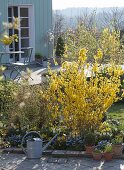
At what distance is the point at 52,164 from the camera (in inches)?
239

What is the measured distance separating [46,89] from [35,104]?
56 centimetres

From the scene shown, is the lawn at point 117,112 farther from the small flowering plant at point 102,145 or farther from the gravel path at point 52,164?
the gravel path at point 52,164

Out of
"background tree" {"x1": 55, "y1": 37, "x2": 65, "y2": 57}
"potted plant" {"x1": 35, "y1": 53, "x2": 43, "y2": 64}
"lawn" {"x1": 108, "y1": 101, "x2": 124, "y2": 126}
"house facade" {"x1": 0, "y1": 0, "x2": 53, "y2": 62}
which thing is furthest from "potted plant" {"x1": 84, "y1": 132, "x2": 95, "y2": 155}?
"background tree" {"x1": 55, "y1": 37, "x2": 65, "y2": 57}

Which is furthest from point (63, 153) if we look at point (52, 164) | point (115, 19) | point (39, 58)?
point (39, 58)

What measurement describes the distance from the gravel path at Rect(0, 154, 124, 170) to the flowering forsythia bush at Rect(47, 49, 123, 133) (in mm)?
726

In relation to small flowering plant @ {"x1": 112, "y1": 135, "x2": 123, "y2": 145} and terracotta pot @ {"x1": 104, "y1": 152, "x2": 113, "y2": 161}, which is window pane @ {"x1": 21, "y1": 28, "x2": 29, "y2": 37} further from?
terracotta pot @ {"x1": 104, "y1": 152, "x2": 113, "y2": 161}

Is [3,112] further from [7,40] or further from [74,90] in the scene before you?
[7,40]

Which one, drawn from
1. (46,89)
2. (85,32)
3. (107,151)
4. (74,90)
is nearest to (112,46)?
(85,32)

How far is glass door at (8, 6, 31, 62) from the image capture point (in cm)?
1611

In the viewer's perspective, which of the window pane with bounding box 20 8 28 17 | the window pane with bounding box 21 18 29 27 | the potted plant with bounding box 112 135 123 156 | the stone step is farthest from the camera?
the window pane with bounding box 21 18 29 27

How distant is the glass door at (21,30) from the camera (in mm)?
16109

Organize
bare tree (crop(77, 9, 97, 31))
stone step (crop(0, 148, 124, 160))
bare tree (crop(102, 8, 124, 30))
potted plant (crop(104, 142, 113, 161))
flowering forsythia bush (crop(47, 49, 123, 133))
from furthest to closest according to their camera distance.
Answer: bare tree (crop(102, 8, 124, 30)) → bare tree (crop(77, 9, 97, 31)) → flowering forsythia bush (crop(47, 49, 123, 133)) → stone step (crop(0, 148, 124, 160)) → potted plant (crop(104, 142, 113, 161))

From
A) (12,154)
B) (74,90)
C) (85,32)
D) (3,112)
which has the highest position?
(85,32)

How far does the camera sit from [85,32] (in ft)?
37.9
